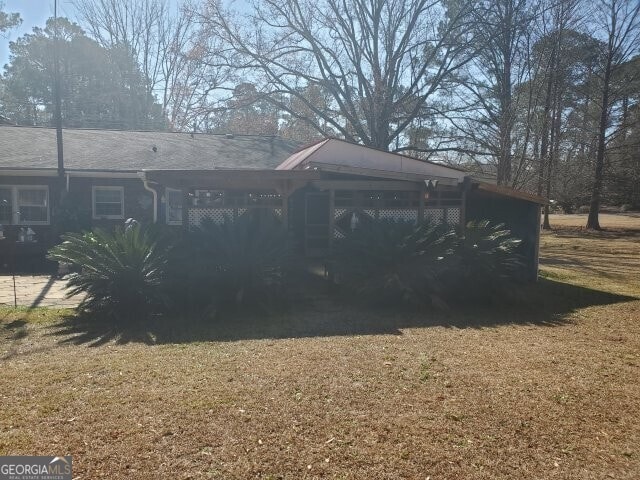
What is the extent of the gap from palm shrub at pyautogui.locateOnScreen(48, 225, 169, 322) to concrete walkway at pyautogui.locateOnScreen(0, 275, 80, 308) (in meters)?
0.77

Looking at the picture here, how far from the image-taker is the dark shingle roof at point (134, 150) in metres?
14.5

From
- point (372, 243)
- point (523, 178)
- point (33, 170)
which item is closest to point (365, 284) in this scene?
point (372, 243)

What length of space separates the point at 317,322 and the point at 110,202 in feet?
33.3

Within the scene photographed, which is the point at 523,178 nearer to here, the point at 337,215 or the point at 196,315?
the point at 337,215

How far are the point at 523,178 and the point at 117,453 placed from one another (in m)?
21.0

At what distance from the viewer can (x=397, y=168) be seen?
1338cm

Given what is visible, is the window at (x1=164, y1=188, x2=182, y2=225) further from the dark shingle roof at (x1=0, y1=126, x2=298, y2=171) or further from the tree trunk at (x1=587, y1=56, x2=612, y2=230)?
the tree trunk at (x1=587, y1=56, x2=612, y2=230)

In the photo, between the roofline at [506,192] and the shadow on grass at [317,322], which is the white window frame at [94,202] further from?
the roofline at [506,192]

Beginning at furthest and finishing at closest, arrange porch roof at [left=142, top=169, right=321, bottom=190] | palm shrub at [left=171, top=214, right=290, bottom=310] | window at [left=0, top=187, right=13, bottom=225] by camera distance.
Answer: window at [left=0, top=187, right=13, bottom=225]
porch roof at [left=142, top=169, right=321, bottom=190]
palm shrub at [left=171, top=214, right=290, bottom=310]

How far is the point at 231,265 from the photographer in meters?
8.18

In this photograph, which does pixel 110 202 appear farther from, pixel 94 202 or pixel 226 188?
pixel 226 188

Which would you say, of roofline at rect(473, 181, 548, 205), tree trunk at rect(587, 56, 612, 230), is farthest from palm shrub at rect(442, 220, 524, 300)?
tree trunk at rect(587, 56, 612, 230)

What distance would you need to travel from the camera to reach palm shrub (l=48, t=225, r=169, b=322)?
7461 mm

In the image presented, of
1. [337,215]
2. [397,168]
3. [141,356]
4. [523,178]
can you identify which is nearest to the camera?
[141,356]
